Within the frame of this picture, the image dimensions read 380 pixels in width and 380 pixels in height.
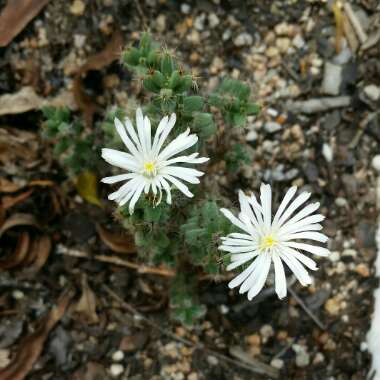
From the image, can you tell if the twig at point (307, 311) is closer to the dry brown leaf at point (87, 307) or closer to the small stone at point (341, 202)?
the small stone at point (341, 202)

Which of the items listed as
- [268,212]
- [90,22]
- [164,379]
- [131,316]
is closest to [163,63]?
[268,212]

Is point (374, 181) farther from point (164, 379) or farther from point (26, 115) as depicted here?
point (26, 115)

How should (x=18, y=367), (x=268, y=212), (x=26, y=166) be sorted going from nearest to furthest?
(x=268, y=212) < (x=18, y=367) < (x=26, y=166)

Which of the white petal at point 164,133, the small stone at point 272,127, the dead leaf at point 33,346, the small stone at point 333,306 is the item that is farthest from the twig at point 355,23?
the dead leaf at point 33,346

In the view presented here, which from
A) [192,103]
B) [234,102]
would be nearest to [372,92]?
[234,102]

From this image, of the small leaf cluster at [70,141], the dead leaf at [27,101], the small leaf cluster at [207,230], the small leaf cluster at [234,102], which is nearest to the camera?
the small leaf cluster at [207,230]

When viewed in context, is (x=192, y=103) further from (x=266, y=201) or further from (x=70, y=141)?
(x=70, y=141)

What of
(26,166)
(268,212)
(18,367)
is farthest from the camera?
(26,166)
